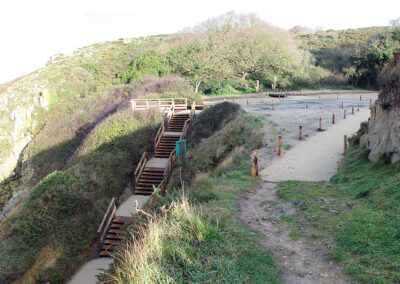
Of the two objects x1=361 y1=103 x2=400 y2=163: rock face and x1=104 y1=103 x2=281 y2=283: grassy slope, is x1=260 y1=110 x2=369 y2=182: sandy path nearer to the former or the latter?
x1=361 y1=103 x2=400 y2=163: rock face

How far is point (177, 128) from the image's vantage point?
2553 cm

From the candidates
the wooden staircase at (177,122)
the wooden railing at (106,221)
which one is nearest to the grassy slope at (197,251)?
the wooden railing at (106,221)

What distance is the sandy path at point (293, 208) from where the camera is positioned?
16.6 ft

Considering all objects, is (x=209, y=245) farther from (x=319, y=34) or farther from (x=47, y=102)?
(x=319, y=34)

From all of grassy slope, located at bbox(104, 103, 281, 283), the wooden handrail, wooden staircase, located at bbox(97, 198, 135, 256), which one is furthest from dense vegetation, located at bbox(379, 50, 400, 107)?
the wooden handrail

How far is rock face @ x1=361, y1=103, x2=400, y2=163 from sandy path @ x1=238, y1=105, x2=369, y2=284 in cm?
201

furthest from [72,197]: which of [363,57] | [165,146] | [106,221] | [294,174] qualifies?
[363,57]

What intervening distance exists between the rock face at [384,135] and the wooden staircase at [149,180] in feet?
42.1

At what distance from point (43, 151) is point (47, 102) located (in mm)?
14441

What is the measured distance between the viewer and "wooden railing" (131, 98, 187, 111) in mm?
26312

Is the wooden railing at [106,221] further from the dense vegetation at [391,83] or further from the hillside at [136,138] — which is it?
the dense vegetation at [391,83]

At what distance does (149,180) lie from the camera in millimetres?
19641

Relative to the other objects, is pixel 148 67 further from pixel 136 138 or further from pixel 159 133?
pixel 136 138

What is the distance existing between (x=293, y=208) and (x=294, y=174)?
4.11 m
